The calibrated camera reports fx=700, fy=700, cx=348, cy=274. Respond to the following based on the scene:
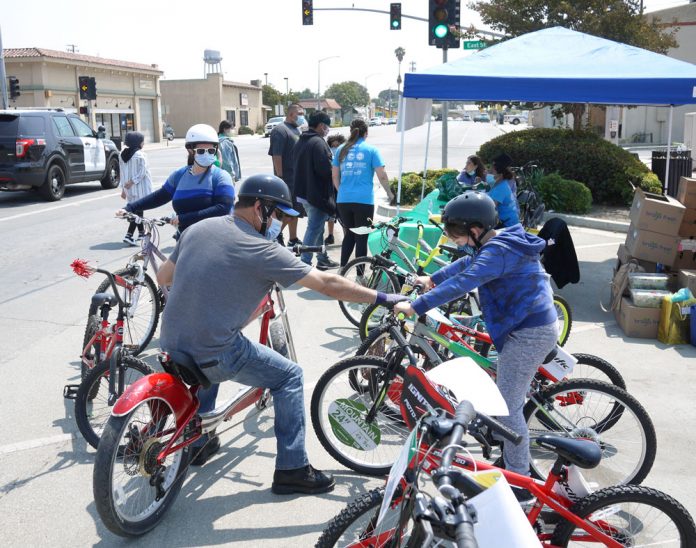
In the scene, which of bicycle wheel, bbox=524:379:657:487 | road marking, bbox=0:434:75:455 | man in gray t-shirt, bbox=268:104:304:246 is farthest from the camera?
man in gray t-shirt, bbox=268:104:304:246

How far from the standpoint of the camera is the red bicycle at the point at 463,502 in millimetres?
1862

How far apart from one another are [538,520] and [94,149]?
17.8 m

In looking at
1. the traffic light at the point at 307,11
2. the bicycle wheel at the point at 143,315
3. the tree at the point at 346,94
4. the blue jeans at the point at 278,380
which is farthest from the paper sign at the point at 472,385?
the tree at the point at 346,94

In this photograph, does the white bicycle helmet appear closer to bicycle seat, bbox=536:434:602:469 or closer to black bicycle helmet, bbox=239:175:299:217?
black bicycle helmet, bbox=239:175:299:217

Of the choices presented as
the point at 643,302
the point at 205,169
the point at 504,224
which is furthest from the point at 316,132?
the point at 643,302

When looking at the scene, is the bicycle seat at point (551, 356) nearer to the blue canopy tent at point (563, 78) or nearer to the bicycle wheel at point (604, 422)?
the bicycle wheel at point (604, 422)

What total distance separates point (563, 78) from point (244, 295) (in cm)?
725

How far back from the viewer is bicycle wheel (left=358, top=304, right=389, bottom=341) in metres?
6.11

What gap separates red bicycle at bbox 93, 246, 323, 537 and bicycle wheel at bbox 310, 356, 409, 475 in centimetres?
65

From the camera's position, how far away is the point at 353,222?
907 cm

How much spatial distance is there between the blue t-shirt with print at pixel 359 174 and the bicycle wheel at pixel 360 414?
4.68 metres

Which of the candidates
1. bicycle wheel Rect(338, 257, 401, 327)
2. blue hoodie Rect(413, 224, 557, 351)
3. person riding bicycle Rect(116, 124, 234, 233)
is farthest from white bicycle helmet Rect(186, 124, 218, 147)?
blue hoodie Rect(413, 224, 557, 351)

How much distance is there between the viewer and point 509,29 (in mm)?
18844

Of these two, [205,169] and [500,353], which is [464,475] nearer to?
[500,353]
